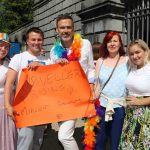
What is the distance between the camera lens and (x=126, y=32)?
11398 millimetres

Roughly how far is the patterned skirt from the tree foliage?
31.5 m

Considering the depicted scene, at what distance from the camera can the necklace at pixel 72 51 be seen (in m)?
4.06

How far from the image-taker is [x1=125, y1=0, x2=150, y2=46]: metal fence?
33.3 ft

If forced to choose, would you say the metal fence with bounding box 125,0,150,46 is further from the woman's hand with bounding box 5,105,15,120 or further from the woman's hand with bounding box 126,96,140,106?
the woman's hand with bounding box 5,105,15,120

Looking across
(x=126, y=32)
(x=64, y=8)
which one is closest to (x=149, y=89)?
(x=126, y=32)

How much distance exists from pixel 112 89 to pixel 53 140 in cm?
242

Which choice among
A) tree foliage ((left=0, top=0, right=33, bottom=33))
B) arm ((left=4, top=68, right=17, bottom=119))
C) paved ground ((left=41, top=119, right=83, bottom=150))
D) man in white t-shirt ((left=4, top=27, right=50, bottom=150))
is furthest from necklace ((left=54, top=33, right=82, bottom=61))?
tree foliage ((left=0, top=0, right=33, bottom=33))

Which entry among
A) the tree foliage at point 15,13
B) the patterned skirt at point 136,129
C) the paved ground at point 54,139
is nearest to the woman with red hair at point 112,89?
the patterned skirt at point 136,129

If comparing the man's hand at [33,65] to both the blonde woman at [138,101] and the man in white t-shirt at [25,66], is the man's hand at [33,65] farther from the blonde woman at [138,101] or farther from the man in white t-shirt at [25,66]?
the blonde woman at [138,101]

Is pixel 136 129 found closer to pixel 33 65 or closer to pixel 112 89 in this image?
pixel 112 89

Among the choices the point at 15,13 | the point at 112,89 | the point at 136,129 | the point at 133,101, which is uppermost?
the point at 15,13

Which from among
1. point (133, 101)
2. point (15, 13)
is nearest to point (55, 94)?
point (133, 101)

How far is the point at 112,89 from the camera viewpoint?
4113 millimetres

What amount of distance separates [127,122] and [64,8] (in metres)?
14.0
